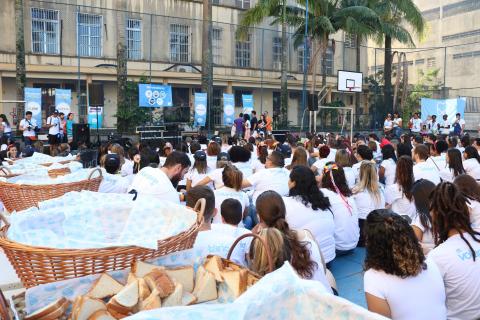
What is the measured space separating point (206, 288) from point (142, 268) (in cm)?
27

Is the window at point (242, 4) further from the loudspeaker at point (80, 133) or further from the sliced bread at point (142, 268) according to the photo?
the sliced bread at point (142, 268)

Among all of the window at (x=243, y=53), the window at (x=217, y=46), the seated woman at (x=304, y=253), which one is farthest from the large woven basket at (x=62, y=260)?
the window at (x=243, y=53)

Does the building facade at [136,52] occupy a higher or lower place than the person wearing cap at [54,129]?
higher

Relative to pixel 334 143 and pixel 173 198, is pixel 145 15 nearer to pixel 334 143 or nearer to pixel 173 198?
pixel 334 143

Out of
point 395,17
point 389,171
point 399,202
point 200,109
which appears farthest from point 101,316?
point 395,17

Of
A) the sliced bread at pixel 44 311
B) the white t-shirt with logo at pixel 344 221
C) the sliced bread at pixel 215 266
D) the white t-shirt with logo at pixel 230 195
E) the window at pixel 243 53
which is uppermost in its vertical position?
the window at pixel 243 53

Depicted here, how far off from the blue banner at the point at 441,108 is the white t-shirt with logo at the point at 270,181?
2030cm

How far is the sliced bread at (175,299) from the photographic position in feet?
5.72

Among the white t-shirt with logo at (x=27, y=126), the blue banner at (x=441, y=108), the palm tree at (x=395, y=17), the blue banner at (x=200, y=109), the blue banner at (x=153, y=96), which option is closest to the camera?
the white t-shirt with logo at (x=27, y=126)

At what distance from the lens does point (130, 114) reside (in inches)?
768

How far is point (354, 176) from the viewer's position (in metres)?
6.93

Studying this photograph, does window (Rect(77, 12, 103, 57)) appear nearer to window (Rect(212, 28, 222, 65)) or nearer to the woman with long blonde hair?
→ window (Rect(212, 28, 222, 65))

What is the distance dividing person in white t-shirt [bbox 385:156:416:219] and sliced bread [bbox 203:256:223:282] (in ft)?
12.4

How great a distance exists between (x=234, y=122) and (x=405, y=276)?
18156 mm
